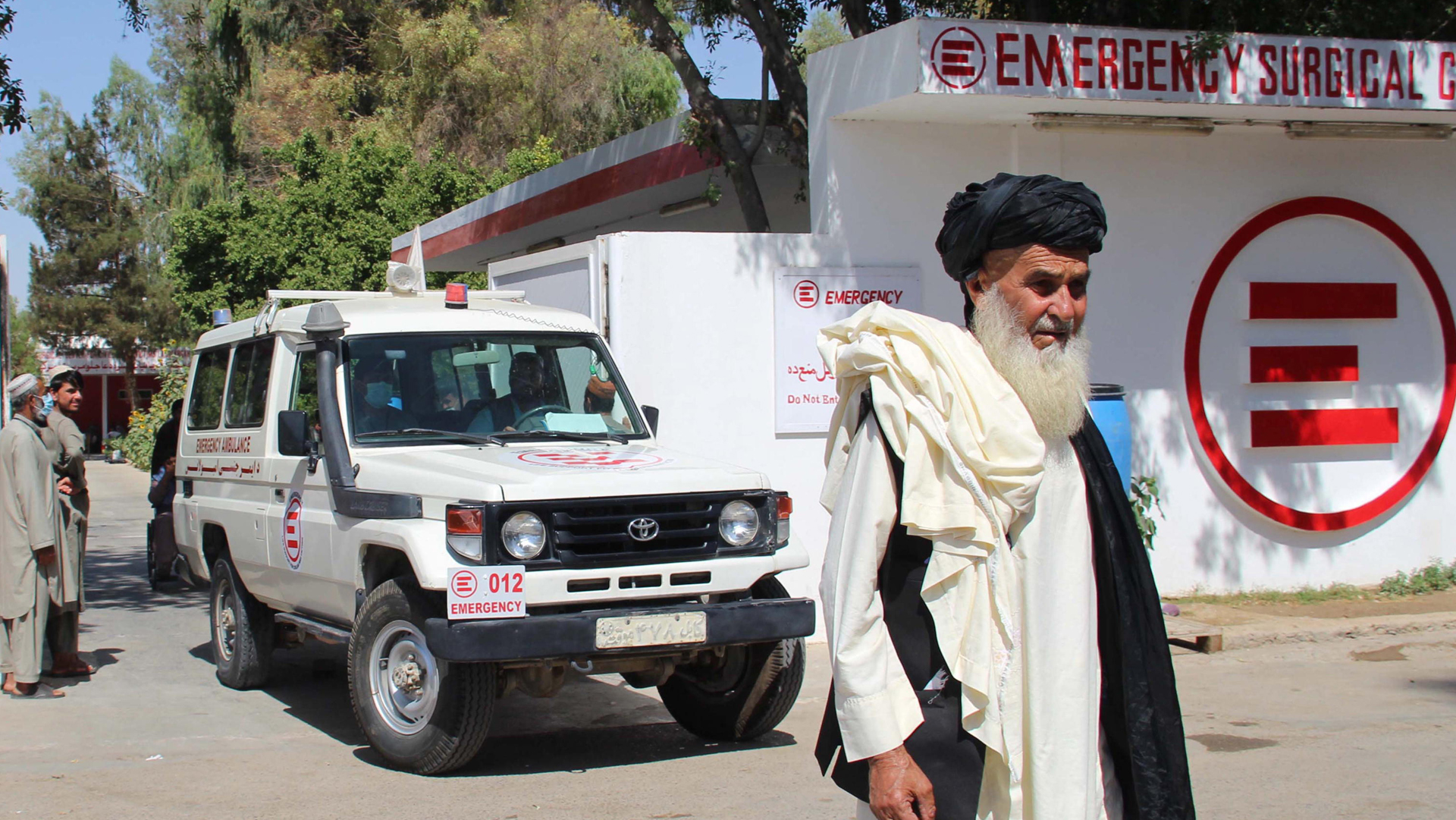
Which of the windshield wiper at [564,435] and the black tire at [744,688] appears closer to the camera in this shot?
the black tire at [744,688]

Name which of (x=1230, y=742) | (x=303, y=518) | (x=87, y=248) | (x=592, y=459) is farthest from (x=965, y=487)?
(x=87, y=248)

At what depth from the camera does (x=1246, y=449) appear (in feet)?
33.3

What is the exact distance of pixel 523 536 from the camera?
561 cm

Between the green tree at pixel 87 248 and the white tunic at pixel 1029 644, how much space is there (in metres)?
58.5

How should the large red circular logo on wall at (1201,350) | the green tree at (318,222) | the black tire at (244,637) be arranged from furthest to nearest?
1. the green tree at (318,222)
2. the large red circular logo on wall at (1201,350)
3. the black tire at (244,637)

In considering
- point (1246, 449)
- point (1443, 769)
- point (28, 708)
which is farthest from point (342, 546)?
point (1246, 449)

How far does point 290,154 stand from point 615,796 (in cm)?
1930

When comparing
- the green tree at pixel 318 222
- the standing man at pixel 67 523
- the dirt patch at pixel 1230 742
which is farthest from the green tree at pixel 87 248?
the dirt patch at pixel 1230 742

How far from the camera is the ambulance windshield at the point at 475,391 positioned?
657 centimetres

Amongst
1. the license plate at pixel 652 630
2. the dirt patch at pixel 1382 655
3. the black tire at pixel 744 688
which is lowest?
the dirt patch at pixel 1382 655

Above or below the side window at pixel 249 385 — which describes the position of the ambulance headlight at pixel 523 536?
below

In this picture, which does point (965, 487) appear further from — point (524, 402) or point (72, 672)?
point (72, 672)

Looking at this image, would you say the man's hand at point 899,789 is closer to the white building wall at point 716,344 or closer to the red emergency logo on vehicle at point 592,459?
the red emergency logo on vehicle at point 592,459

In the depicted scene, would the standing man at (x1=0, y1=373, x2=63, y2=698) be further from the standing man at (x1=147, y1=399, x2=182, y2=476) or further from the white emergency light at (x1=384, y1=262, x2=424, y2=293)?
the standing man at (x1=147, y1=399, x2=182, y2=476)
